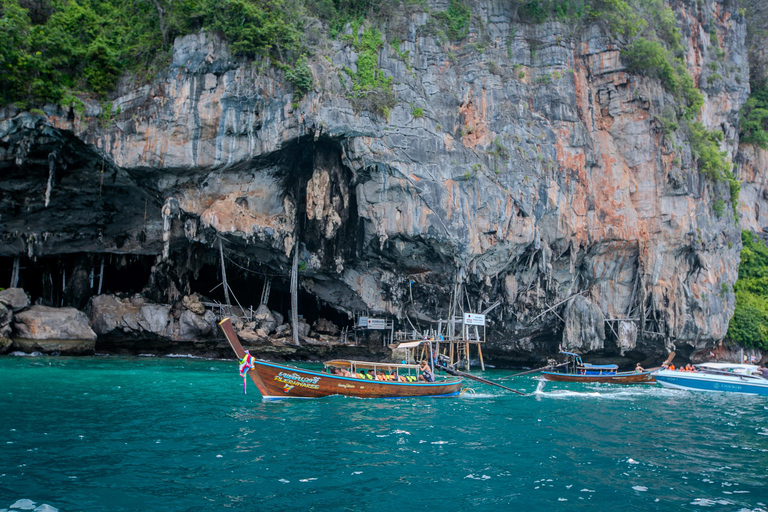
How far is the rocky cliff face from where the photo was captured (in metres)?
26.1

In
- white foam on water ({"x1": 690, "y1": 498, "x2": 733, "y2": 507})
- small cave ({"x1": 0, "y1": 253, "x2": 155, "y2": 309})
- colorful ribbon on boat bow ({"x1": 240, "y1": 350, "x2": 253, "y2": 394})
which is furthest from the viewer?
small cave ({"x1": 0, "y1": 253, "x2": 155, "y2": 309})

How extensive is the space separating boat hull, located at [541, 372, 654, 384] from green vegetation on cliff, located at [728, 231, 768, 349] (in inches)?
508

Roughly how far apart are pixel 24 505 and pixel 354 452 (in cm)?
569

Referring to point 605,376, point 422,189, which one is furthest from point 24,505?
point 605,376

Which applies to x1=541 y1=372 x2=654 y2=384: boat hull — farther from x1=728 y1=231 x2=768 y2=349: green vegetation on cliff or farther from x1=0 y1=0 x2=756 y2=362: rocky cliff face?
x1=728 y1=231 x2=768 y2=349: green vegetation on cliff

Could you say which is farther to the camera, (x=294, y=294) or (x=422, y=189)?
(x=294, y=294)

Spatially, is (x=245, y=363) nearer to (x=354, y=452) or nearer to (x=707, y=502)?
(x=354, y=452)

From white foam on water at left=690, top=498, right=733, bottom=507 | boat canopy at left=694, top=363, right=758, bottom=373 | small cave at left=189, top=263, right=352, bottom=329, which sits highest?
small cave at left=189, top=263, right=352, bottom=329

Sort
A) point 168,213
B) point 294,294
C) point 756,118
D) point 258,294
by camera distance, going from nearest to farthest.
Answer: point 168,213 < point 294,294 < point 258,294 < point 756,118

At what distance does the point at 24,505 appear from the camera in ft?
23.6

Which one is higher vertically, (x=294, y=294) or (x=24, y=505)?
(x=294, y=294)

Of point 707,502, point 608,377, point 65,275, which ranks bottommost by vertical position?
point 608,377

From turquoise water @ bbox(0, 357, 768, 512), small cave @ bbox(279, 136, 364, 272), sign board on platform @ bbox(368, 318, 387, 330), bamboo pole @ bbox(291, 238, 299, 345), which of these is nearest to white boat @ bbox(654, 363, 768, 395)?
turquoise water @ bbox(0, 357, 768, 512)

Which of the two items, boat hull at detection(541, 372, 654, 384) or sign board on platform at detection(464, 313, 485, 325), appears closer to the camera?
boat hull at detection(541, 372, 654, 384)
